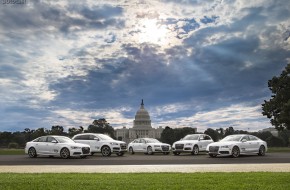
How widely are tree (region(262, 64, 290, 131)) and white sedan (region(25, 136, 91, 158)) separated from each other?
35485 mm

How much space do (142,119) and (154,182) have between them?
503ft

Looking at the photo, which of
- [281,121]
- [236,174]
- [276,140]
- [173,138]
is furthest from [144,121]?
[236,174]

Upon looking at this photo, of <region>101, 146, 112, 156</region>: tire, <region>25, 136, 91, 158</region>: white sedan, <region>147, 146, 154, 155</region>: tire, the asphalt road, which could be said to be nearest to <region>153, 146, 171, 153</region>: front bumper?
<region>147, 146, 154, 155</region>: tire

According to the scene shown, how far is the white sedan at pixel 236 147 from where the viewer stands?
1024 inches

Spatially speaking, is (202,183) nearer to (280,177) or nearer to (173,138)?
(280,177)

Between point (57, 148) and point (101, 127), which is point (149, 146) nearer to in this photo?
point (57, 148)

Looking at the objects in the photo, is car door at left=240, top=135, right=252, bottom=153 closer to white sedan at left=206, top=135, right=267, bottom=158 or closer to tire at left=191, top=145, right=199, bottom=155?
white sedan at left=206, top=135, right=267, bottom=158

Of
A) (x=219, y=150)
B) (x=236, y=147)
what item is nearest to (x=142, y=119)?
(x=236, y=147)

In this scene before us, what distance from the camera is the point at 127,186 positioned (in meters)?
A: 11.3

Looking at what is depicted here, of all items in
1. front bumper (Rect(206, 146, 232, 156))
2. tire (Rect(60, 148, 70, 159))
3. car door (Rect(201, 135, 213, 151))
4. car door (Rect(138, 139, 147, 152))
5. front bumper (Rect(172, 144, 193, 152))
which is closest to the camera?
front bumper (Rect(206, 146, 232, 156))

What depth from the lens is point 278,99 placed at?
56719mm

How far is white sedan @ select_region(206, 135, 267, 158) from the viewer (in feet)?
85.3

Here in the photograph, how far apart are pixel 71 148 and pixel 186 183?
50.8ft

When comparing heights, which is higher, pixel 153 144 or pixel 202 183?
pixel 153 144
